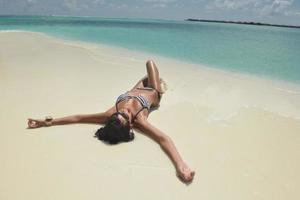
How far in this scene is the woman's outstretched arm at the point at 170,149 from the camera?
315cm

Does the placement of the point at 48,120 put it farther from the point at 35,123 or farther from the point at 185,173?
the point at 185,173

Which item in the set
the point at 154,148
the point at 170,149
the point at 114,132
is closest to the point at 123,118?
the point at 114,132

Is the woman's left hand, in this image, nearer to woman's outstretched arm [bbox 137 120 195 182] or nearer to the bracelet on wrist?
woman's outstretched arm [bbox 137 120 195 182]

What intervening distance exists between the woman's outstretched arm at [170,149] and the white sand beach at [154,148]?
0.24 feet

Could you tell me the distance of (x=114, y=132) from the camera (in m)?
3.73

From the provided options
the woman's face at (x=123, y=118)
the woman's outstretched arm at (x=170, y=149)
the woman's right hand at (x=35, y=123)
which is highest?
the woman's face at (x=123, y=118)

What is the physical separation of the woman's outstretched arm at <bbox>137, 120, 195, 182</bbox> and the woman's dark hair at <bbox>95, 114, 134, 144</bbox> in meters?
0.25

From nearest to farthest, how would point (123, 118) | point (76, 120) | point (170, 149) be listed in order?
point (170, 149), point (123, 118), point (76, 120)

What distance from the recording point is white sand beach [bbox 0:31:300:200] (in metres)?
2.98

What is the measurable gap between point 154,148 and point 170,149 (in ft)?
0.93

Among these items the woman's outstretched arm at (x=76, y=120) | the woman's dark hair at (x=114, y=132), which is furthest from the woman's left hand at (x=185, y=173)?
the woman's outstretched arm at (x=76, y=120)

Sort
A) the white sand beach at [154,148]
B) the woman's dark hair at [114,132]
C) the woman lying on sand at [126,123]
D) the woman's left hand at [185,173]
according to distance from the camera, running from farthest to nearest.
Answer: the woman's dark hair at [114,132], the woman lying on sand at [126,123], the woman's left hand at [185,173], the white sand beach at [154,148]

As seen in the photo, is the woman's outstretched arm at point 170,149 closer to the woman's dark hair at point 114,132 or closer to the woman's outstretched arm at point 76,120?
the woman's dark hair at point 114,132

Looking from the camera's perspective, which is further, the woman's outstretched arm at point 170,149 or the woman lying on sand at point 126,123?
the woman lying on sand at point 126,123
